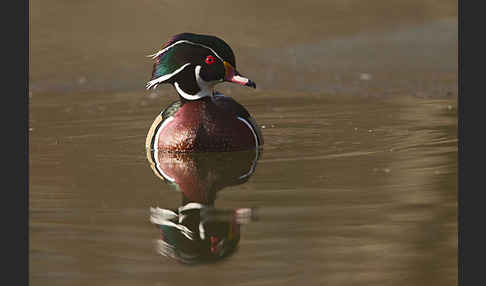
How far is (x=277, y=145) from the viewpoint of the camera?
33.1ft

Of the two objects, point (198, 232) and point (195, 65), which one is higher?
point (198, 232)

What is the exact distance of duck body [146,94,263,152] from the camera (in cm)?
964

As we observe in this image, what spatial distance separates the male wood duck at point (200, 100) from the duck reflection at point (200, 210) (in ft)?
0.38

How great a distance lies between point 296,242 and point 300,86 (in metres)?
7.93

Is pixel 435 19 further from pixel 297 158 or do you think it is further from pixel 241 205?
pixel 241 205

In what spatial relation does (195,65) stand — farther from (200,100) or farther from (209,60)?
(200,100)

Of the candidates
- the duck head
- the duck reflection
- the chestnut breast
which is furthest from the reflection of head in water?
the duck head

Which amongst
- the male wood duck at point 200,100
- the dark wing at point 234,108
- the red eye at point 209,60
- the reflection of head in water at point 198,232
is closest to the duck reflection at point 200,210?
the reflection of head in water at point 198,232

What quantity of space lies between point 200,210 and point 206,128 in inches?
91.0

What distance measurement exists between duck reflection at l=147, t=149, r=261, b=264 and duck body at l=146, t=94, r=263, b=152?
0.24 feet

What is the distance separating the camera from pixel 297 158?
9.30 metres

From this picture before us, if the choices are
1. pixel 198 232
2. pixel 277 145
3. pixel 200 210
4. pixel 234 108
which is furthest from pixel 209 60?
pixel 198 232

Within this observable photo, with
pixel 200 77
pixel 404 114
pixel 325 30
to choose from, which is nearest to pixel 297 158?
pixel 200 77

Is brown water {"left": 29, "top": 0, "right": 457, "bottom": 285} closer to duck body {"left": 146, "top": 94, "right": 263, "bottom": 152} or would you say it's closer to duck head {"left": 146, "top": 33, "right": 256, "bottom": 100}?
duck body {"left": 146, "top": 94, "right": 263, "bottom": 152}
